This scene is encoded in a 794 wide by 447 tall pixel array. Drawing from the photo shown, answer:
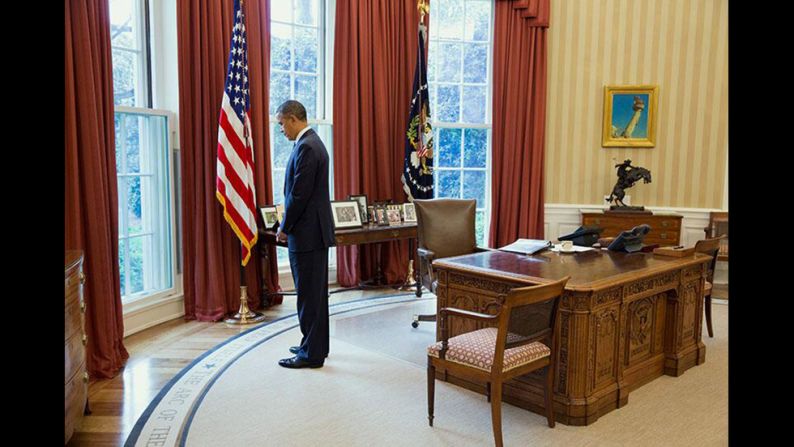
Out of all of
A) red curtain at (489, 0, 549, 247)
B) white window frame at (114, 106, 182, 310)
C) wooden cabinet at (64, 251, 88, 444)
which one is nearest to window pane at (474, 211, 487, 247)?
red curtain at (489, 0, 549, 247)

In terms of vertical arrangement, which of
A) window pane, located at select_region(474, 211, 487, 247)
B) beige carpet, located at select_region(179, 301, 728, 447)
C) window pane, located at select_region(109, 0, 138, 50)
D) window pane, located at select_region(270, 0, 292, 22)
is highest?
window pane, located at select_region(270, 0, 292, 22)

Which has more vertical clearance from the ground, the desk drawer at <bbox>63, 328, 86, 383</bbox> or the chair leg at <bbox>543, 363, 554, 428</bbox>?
the desk drawer at <bbox>63, 328, 86, 383</bbox>

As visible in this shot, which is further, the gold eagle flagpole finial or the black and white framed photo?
the gold eagle flagpole finial

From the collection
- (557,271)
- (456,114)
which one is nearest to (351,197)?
(456,114)

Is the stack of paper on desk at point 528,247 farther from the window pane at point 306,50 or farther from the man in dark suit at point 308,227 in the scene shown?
the window pane at point 306,50

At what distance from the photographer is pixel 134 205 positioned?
4.75 meters

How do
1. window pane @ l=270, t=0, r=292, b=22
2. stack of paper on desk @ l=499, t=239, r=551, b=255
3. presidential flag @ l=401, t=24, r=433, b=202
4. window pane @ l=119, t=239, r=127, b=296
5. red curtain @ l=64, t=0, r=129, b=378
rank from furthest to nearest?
1. presidential flag @ l=401, t=24, r=433, b=202
2. window pane @ l=270, t=0, r=292, b=22
3. window pane @ l=119, t=239, r=127, b=296
4. stack of paper on desk @ l=499, t=239, r=551, b=255
5. red curtain @ l=64, t=0, r=129, b=378

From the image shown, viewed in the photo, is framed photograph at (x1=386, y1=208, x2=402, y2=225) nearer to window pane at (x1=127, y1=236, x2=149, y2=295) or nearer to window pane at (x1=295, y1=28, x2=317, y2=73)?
window pane at (x1=295, y1=28, x2=317, y2=73)

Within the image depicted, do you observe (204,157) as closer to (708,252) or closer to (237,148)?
(237,148)

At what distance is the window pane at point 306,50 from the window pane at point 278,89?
0.65 feet

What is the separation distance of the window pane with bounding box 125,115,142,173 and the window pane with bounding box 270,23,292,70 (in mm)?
1576

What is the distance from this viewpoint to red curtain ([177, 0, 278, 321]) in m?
4.83

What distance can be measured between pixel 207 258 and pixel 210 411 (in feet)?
6.62

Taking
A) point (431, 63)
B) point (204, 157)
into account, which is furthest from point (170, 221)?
point (431, 63)
